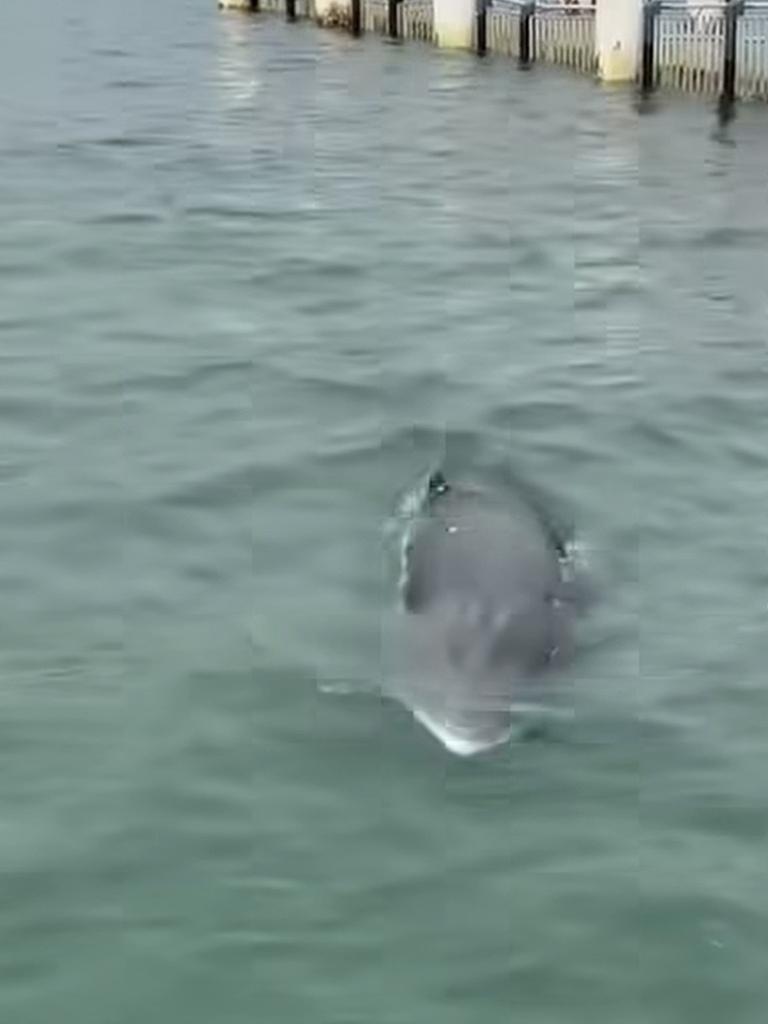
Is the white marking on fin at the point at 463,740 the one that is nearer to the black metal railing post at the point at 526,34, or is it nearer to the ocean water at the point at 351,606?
the ocean water at the point at 351,606

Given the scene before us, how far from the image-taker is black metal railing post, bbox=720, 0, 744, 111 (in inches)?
1072

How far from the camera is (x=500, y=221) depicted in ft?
62.1

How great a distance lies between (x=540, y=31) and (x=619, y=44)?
334cm

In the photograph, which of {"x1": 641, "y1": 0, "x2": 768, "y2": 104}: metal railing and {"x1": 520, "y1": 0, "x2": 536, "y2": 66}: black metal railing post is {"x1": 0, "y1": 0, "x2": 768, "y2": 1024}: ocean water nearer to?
{"x1": 641, "y1": 0, "x2": 768, "y2": 104}: metal railing

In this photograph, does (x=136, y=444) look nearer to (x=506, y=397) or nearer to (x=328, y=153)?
(x=506, y=397)

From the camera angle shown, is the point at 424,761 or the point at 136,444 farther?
the point at 136,444

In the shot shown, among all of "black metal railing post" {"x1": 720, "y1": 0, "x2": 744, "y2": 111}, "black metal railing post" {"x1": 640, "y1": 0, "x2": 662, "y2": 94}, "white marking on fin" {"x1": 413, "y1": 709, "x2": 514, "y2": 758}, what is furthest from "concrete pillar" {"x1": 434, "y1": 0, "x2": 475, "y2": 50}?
"white marking on fin" {"x1": 413, "y1": 709, "x2": 514, "y2": 758}

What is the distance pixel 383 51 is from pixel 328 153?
39.0ft

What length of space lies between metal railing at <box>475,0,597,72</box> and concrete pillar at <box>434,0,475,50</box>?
0.55 feet

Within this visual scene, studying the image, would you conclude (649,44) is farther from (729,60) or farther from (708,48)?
(729,60)

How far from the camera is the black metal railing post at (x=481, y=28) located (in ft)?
109

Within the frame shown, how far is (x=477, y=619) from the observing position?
781cm

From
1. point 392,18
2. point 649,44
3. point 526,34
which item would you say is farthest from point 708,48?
point 392,18

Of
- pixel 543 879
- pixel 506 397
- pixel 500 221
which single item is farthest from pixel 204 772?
pixel 500 221
